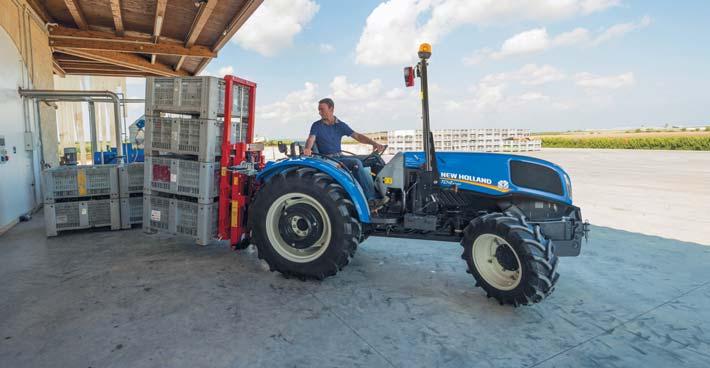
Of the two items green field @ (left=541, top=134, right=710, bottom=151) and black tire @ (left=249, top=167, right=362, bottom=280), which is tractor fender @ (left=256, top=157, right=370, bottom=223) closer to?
black tire @ (left=249, top=167, right=362, bottom=280)

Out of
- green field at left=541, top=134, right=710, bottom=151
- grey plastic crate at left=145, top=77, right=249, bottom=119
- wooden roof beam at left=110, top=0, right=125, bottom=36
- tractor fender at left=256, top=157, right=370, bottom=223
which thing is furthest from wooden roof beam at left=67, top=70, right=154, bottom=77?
green field at left=541, top=134, right=710, bottom=151

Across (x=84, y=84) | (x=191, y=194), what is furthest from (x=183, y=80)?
(x=84, y=84)

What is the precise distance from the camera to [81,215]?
566 centimetres

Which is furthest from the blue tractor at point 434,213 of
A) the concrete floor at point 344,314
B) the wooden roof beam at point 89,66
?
the wooden roof beam at point 89,66

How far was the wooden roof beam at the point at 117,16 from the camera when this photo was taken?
24.2 feet

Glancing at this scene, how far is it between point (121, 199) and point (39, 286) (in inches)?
95.7

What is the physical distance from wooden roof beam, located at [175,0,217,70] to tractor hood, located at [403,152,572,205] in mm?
6030

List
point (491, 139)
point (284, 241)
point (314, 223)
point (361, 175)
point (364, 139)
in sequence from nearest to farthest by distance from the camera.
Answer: point (314, 223), point (284, 241), point (361, 175), point (364, 139), point (491, 139)

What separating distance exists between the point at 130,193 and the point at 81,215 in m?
0.67

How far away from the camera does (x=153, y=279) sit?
3742mm

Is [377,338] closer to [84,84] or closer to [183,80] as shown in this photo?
[183,80]

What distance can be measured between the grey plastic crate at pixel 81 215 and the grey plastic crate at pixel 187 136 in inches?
65.7

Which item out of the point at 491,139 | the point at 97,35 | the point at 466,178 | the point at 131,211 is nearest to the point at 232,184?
the point at 466,178

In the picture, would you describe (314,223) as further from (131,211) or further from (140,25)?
(140,25)
